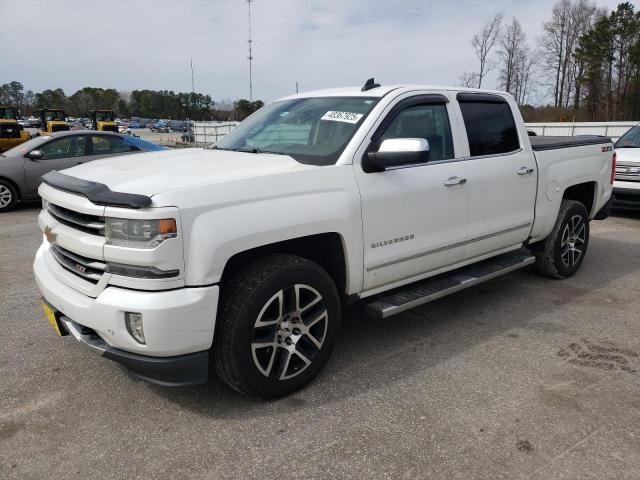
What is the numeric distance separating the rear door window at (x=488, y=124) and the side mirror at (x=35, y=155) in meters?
8.65

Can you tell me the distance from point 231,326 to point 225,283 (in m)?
0.27

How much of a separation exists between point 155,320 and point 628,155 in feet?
29.0

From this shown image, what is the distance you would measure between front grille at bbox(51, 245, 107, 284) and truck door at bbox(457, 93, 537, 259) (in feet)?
8.90

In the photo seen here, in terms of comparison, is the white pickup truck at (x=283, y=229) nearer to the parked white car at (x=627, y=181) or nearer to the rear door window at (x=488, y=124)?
the rear door window at (x=488, y=124)

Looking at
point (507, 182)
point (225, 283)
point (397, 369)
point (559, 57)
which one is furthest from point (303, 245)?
point (559, 57)

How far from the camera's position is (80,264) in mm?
2832

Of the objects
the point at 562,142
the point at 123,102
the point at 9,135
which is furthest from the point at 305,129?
the point at 123,102

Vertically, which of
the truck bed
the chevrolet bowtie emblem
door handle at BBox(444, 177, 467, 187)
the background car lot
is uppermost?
the truck bed

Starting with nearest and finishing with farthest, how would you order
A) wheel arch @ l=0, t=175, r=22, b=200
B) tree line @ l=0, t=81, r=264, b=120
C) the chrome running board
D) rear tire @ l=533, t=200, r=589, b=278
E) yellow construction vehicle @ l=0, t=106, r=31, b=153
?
the chrome running board → rear tire @ l=533, t=200, r=589, b=278 → wheel arch @ l=0, t=175, r=22, b=200 → yellow construction vehicle @ l=0, t=106, r=31, b=153 → tree line @ l=0, t=81, r=264, b=120

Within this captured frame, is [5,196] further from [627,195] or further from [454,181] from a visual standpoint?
[627,195]

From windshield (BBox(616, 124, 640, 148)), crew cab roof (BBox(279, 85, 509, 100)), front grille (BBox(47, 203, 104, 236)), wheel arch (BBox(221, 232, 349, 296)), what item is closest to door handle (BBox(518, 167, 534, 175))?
crew cab roof (BBox(279, 85, 509, 100))

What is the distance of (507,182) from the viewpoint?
13.9 ft

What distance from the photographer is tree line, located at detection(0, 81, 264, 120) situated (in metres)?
107

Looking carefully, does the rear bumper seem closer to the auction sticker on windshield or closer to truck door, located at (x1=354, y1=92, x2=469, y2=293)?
truck door, located at (x1=354, y1=92, x2=469, y2=293)
